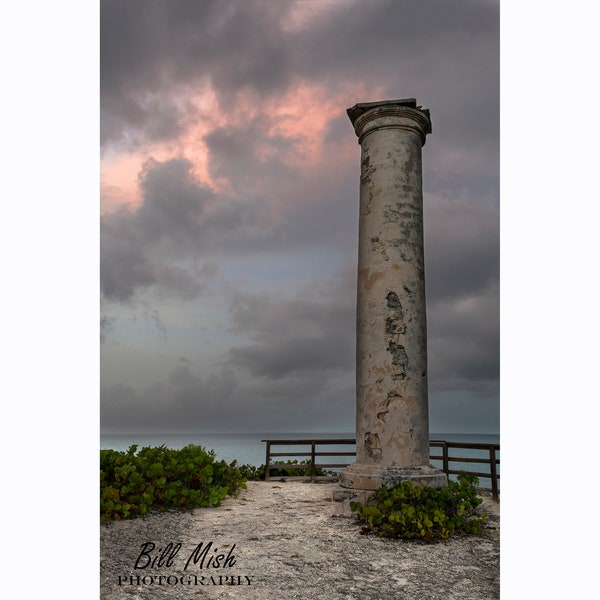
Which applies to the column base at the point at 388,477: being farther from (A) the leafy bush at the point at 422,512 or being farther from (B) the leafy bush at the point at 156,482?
(B) the leafy bush at the point at 156,482

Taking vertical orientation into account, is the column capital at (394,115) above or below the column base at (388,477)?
above

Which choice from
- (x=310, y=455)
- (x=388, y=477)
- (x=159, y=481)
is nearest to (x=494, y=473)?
(x=388, y=477)

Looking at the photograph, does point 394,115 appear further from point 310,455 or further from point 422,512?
point 310,455

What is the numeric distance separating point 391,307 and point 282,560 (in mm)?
4073

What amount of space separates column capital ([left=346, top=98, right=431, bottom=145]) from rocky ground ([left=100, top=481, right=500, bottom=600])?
6106 mm

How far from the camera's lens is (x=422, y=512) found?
282 inches

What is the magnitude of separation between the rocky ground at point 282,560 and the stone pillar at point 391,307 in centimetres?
120

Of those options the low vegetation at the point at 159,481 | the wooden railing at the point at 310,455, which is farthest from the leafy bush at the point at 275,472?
the low vegetation at the point at 159,481

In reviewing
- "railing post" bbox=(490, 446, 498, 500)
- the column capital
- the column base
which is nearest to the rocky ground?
the column base

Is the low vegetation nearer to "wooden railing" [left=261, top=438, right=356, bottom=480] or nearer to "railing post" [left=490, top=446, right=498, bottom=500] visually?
"wooden railing" [left=261, top=438, right=356, bottom=480]

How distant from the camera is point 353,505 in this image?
7.71 metres

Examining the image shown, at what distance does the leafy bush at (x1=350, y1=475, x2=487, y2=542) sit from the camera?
6.99 metres

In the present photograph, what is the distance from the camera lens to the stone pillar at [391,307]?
8336 millimetres

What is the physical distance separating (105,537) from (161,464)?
6.70 feet
